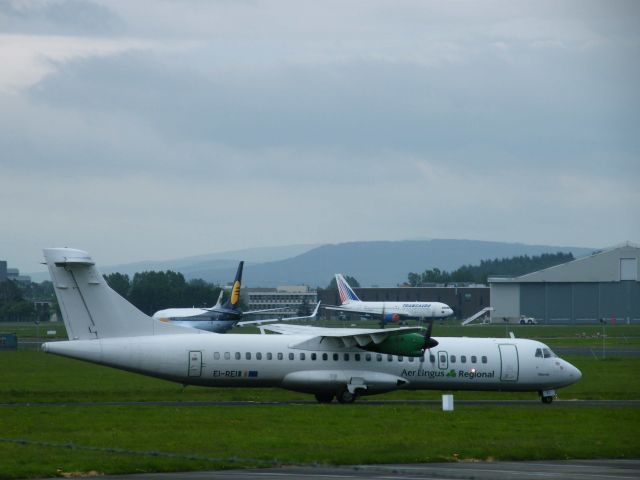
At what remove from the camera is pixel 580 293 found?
479 feet

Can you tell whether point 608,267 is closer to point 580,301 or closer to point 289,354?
point 580,301

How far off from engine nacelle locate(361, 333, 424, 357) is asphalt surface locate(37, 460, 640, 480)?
14.1 metres

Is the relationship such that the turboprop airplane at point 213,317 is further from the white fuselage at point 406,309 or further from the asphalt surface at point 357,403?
the white fuselage at point 406,309

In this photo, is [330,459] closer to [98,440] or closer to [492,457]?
[492,457]

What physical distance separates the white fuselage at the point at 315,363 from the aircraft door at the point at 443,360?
1.4 inches

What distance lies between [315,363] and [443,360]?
15.6 feet

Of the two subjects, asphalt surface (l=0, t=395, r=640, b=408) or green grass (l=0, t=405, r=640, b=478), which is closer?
green grass (l=0, t=405, r=640, b=478)

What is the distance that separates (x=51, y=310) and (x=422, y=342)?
139 meters

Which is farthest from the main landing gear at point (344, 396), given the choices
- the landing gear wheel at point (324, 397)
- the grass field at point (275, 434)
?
the grass field at point (275, 434)

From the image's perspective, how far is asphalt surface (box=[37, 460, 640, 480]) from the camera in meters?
21.9

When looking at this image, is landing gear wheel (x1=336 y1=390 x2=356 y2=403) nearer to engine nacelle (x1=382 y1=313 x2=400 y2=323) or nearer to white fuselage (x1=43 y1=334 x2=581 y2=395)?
→ white fuselage (x1=43 y1=334 x2=581 y2=395)

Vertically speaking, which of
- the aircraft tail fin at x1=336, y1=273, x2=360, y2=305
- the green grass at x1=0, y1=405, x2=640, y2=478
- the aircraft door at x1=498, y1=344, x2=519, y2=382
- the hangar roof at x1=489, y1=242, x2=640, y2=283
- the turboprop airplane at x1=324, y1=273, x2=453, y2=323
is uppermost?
the hangar roof at x1=489, y1=242, x2=640, y2=283

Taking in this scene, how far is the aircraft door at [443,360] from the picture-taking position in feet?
132

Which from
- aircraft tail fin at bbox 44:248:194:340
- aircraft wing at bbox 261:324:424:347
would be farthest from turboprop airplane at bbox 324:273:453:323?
aircraft tail fin at bbox 44:248:194:340
